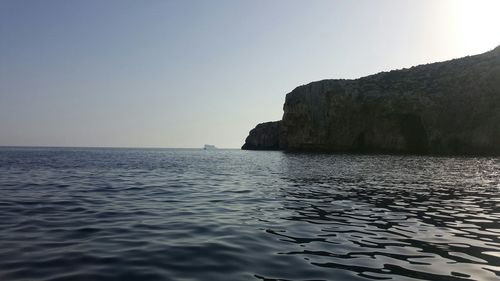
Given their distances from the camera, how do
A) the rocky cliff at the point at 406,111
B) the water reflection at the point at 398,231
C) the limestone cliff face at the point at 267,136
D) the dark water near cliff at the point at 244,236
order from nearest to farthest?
the dark water near cliff at the point at 244,236, the water reflection at the point at 398,231, the rocky cliff at the point at 406,111, the limestone cliff face at the point at 267,136

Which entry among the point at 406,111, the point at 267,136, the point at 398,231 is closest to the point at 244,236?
the point at 398,231

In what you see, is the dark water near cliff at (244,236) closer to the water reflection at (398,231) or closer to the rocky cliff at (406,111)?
the water reflection at (398,231)

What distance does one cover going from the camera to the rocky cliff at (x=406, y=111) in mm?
Result: 91500

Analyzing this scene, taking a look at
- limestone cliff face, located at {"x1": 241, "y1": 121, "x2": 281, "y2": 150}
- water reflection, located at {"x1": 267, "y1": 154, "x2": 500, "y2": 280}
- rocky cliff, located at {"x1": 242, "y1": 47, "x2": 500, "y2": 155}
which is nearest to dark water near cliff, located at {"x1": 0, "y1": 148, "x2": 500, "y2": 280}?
water reflection, located at {"x1": 267, "y1": 154, "x2": 500, "y2": 280}

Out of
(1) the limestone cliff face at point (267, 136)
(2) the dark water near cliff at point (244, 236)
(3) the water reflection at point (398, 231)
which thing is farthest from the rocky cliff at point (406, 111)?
(2) the dark water near cliff at point (244, 236)

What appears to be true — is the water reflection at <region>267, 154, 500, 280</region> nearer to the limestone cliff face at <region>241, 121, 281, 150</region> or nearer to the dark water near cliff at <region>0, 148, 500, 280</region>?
the dark water near cliff at <region>0, 148, 500, 280</region>

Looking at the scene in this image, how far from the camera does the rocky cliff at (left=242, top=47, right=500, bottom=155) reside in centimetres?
9150

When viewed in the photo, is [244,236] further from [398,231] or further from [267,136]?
[267,136]

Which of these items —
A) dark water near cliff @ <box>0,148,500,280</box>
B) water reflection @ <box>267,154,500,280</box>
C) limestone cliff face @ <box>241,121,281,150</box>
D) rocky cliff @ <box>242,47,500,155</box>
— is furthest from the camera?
limestone cliff face @ <box>241,121,281,150</box>

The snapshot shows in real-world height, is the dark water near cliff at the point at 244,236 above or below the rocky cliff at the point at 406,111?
below

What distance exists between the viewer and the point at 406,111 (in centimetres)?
10231

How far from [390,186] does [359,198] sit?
7183 millimetres

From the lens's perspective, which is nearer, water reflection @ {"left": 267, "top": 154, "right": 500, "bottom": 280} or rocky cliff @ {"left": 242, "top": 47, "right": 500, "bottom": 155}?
water reflection @ {"left": 267, "top": 154, "right": 500, "bottom": 280}

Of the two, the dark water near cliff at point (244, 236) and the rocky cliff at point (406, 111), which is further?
the rocky cliff at point (406, 111)
